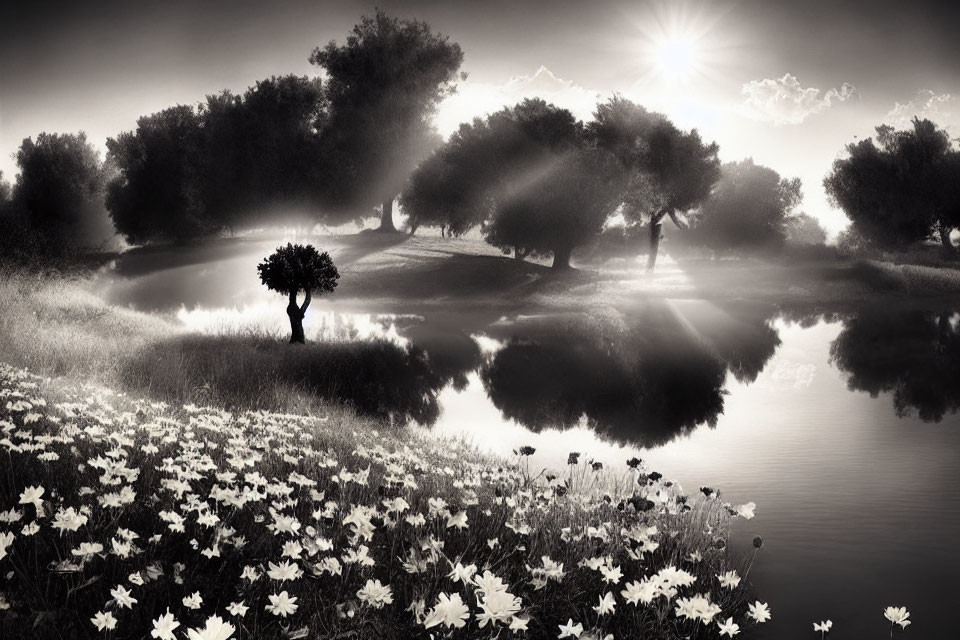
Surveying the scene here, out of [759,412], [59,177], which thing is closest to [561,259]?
[759,412]

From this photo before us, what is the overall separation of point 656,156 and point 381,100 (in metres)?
21.5

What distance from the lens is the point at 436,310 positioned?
39812mm

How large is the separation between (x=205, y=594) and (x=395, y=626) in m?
1.21

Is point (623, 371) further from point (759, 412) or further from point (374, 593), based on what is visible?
point (374, 593)

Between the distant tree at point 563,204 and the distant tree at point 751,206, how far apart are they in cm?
2128

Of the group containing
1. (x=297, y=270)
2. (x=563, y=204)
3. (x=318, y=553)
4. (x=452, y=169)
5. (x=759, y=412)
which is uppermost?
(x=452, y=169)

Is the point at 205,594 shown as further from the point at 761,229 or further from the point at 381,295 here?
the point at 761,229

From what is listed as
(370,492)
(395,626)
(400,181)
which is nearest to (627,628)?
(395,626)

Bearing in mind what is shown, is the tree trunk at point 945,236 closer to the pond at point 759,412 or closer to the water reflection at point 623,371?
the pond at point 759,412

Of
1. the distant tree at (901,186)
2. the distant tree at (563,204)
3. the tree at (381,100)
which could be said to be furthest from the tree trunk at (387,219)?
the distant tree at (901,186)

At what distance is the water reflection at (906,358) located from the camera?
16828mm

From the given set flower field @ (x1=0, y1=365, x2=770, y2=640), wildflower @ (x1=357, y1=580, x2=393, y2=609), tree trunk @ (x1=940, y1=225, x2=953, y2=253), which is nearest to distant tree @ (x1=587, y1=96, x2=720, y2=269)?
tree trunk @ (x1=940, y1=225, x2=953, y2=253)

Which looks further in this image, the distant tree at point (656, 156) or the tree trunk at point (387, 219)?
the tree trunk at point (387, 219)

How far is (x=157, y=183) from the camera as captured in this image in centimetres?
7125
